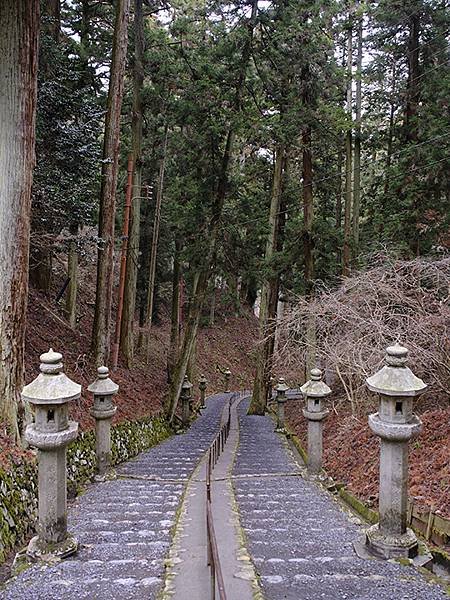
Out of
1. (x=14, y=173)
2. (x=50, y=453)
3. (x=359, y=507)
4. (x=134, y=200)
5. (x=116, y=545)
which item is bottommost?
(x=359, y=507)

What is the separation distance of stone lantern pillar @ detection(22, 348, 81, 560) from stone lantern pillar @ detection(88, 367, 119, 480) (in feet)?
9.79

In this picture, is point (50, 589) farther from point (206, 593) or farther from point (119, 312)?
point (119, 312)

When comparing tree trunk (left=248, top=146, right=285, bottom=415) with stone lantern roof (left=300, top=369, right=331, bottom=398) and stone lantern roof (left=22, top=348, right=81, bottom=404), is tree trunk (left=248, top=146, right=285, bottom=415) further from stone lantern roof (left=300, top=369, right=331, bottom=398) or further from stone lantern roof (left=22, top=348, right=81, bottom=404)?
stone lantern roof (left=22, top=348, right=81, bottom=404)

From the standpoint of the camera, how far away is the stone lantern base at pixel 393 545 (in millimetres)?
3930

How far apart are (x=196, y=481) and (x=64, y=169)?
19.7ft

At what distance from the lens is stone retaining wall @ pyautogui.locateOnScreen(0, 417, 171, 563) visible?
452cm

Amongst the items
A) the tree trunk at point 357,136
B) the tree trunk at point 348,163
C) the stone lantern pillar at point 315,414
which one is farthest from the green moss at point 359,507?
the tree trunk at point 357,136

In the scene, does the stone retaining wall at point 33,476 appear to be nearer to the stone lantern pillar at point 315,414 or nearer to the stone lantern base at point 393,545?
the stone lantern base at point 393,545

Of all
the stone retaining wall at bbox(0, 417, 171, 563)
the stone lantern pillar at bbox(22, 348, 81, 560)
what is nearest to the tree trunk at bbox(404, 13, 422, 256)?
the stone retaining wall at bbox(0, 417, 171, 563)

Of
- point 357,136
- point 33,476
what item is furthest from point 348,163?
point 33,476

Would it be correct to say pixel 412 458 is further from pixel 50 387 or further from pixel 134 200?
pixel 134 200

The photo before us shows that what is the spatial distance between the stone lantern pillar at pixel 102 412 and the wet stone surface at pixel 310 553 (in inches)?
74.8

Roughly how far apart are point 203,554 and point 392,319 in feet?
17.9

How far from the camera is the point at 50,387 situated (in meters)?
4.17
